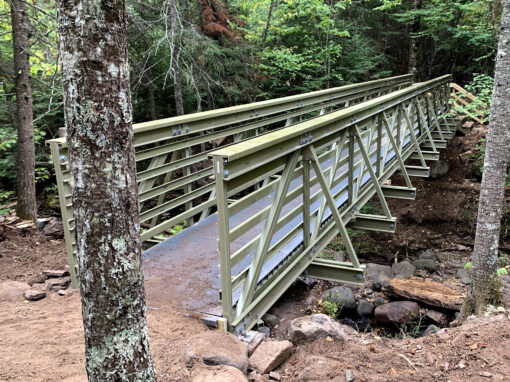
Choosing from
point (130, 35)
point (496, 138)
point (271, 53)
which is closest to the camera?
point (496, 138)

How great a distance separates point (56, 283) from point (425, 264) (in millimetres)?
7527

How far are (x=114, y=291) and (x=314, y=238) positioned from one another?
300 centimetres

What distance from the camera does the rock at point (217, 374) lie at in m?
2.48

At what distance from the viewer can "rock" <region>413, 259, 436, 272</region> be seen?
898cm

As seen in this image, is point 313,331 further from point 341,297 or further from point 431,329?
point 341,297

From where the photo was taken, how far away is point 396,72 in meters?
20.8

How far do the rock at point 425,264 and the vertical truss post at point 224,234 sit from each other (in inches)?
280

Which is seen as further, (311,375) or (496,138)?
(496,138)

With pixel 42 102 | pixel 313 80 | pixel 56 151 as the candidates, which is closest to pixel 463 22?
pixel 313 80

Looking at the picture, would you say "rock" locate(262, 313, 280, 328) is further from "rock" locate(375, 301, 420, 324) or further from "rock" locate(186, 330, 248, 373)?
"rock" locate(186, 330, 248, 373)

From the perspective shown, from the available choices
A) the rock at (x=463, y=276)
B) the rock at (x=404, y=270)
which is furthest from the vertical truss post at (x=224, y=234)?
the rock at (x=463, y=276)

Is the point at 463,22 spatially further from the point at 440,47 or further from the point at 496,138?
the point at 496,138

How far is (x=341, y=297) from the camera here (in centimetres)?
690

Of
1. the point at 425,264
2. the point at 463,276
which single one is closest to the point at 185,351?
the point at 463,276
